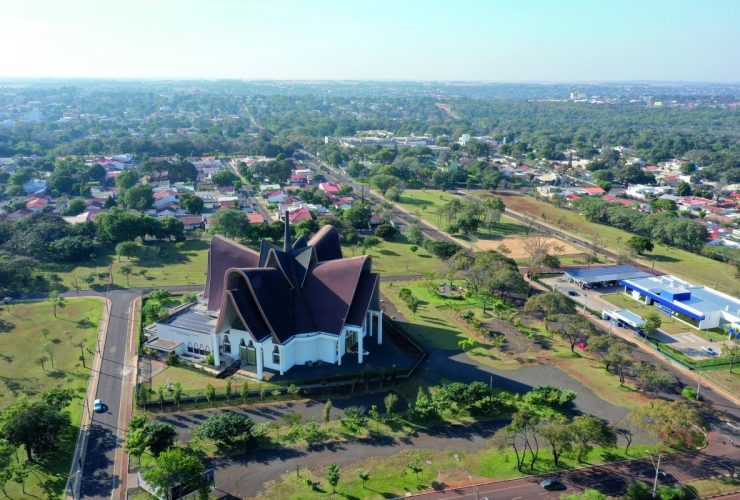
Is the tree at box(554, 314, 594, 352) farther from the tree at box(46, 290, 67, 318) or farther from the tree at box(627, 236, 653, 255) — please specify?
the tree at box(46, 290, 67, 318)

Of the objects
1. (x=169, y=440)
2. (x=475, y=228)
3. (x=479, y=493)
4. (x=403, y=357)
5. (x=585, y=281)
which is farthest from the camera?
(x=475, y=228)

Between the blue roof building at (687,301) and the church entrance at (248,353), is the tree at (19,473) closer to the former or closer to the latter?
the church entrance at (248,353)

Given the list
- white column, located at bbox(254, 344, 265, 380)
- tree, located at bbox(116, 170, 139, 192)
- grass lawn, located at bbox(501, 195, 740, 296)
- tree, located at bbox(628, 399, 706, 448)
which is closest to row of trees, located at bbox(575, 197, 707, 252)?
grass lawn, located at bbox(501, 195, 740, 296)

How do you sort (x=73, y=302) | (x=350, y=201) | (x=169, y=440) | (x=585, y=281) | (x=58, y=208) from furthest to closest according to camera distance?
(x=350, y=201), (x=58, y=208), (x=585, y=281), (x=73, y=302), (x=169, y=440)

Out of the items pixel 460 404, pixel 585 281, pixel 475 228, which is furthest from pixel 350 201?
pixel 460 404

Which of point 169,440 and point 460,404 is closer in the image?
point 169,440

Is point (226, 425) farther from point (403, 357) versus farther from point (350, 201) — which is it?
point (350, 201)

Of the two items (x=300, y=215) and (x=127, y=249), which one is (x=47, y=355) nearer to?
(x=127, y=249)
